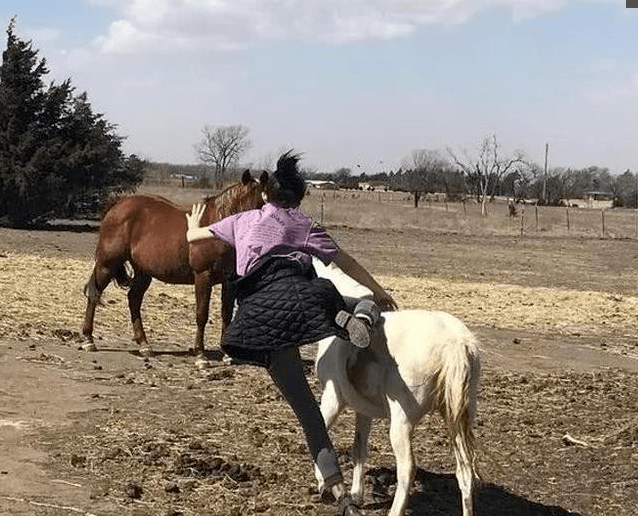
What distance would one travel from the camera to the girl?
15.4 feet

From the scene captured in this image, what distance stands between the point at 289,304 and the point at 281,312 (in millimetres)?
59

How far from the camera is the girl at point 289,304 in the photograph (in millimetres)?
4680

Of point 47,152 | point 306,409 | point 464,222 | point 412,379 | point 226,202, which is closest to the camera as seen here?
point 412,379

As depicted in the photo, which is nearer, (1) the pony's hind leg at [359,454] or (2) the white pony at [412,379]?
(2) the white pony at [412,379]

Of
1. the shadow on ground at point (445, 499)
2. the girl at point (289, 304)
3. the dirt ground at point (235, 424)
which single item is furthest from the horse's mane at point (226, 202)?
the girl at point (289, 304)

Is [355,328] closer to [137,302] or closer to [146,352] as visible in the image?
[146,352]

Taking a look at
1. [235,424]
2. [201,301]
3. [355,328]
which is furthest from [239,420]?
[355,328]

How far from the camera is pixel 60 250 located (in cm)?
2319

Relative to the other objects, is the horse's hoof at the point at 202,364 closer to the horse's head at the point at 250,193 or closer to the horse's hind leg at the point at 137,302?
the horse's hind leg at the point at 137,302

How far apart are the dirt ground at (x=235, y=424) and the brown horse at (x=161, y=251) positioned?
54 cm

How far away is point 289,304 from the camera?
15.4ft

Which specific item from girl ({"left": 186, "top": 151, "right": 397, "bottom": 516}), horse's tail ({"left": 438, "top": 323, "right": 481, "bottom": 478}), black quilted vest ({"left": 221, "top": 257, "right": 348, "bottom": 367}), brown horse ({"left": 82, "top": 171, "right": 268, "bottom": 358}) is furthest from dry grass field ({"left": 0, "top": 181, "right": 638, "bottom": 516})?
black quilted vest ({"left": 221, "top": 257, "right": 348, "bottom": 367})

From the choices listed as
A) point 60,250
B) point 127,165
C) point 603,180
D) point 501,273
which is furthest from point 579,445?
point 603,180

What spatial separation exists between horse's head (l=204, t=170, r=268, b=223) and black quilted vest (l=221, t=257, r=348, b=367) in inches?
172
